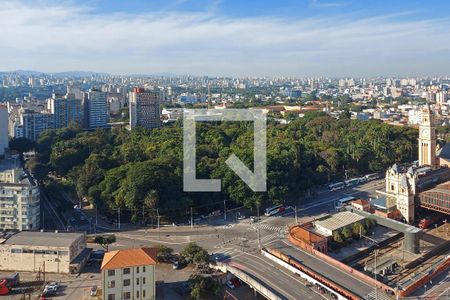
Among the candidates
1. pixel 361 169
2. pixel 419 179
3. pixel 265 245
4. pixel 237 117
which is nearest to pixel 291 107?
pixel 237 117

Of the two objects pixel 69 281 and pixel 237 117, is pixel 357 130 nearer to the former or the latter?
pixel 237 117

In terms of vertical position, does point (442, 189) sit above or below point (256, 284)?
above

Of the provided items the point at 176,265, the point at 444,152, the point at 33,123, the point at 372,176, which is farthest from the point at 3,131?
the point at 444,152

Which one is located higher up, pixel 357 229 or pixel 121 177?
pixel 121 177

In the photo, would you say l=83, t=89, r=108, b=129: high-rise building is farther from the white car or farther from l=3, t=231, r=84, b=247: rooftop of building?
the white car

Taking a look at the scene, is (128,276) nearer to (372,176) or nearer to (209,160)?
(209,160)
